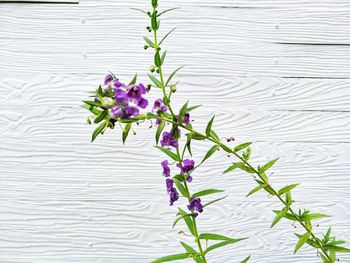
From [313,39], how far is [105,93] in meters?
0.66

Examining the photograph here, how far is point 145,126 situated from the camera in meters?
1.17

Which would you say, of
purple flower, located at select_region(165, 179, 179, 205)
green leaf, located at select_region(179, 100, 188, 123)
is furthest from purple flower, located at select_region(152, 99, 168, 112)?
purple flower, located at select_region(165, 179, 179, 205)

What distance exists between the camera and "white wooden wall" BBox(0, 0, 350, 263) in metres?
1.16

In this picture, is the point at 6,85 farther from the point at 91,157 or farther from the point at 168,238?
the point at 168,238

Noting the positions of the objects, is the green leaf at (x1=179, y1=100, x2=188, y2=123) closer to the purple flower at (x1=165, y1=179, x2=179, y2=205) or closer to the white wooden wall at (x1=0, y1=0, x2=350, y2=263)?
the purple flower at (x1=165, y1=179, x2=179, y2=205)

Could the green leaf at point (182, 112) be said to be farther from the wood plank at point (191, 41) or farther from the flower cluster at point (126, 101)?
the wood plank at point (191, 41)

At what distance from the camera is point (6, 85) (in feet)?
3.81

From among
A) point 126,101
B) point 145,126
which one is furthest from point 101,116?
point 145,126

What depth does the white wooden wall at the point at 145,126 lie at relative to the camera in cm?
116

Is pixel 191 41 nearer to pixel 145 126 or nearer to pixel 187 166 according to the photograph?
pixel 145 126

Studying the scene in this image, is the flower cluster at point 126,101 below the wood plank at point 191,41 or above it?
below

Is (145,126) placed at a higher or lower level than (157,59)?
lower

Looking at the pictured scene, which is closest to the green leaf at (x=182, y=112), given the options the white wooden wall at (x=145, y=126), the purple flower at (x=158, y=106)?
the purple flower at (x=158, y=106)

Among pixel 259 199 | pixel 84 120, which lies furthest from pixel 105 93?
pixel 259 199
